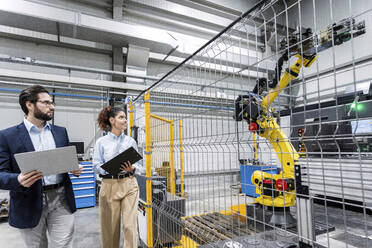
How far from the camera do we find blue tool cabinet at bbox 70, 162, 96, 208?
445 cm

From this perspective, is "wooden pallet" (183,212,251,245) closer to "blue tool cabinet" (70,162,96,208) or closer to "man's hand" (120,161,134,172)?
"man's hand" (120,161,134,172)

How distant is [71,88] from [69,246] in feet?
13.6

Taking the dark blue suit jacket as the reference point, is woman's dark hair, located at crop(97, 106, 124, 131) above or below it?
above

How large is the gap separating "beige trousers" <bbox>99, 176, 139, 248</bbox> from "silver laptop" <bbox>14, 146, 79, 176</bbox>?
2.44ft

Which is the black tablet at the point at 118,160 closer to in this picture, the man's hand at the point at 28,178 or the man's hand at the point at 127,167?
the man's hand at the point at 127,167

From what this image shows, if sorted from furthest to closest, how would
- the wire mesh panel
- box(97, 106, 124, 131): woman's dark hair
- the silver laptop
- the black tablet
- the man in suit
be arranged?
box(97, 106, 124, 131): woman's dark hair
the black tablet
the man in suit
the silver laptop
the wire mesh panel

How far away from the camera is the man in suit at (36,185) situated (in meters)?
1.43

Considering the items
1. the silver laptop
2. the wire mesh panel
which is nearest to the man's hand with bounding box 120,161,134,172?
the wire mesh panel

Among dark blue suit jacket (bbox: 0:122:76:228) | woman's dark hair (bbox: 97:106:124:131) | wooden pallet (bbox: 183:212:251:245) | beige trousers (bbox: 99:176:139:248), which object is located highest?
woman's dark hair (bbox: 97:106:124:131)

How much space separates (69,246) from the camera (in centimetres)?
163

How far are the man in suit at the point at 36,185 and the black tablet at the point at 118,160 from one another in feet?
1.23

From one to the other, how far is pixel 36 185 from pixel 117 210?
0.88 meters

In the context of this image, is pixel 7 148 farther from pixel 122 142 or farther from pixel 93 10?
pixel 93 10

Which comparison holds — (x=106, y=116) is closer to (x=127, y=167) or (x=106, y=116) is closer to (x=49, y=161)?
(x=127, y=167)
